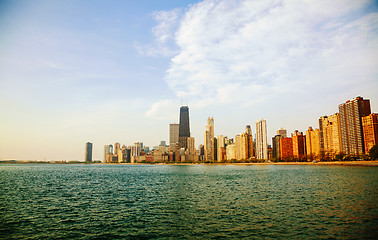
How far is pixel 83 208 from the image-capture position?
4347 cm

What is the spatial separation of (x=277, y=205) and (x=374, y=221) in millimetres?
14577

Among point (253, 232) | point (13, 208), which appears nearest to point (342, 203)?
point (253, 232)

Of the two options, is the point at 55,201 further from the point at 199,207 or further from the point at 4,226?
the point at 199,207

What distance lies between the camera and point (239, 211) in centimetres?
3969

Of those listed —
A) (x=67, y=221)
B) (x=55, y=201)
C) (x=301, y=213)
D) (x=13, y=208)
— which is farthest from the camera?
(x=55, y=201)

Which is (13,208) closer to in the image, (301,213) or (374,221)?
(301,213)

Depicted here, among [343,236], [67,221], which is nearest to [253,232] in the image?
[343,236]

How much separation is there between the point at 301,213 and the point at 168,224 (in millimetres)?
20760

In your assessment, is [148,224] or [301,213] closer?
[148,224]

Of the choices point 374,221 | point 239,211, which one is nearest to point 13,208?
point 239,211

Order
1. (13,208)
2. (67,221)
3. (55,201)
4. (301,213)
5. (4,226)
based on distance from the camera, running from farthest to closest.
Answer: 1. (55,201)
2. (13,208)
3. (301,213)
4. (67,221)
5. (4,226)

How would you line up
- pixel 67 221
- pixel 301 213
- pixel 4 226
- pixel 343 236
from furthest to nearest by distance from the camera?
1. pixel 301 213
2. pixel 67 221
3. pixel 4 226
4. pixel 343 236

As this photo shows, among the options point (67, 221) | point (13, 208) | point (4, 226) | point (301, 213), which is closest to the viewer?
point (4, 226)

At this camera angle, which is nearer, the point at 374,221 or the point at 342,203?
the point at 374,221
